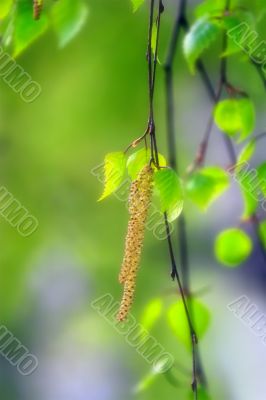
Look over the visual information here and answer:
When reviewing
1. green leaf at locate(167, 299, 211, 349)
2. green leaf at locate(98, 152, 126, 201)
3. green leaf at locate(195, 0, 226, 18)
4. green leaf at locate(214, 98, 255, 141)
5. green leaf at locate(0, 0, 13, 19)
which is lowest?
green leaf at locate(98, 152, 126, 201)

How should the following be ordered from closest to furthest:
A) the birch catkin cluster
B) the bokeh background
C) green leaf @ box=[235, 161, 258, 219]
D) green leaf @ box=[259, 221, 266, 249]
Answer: the birch catkin cluster
green leaf @ box=[235, 161, 258, 219]
green leaf @ box=[259, 221, 266, 249]
the bokeh background

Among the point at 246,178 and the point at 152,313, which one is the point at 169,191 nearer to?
the point at 246,178

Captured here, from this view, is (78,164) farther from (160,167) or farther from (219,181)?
(160,167)

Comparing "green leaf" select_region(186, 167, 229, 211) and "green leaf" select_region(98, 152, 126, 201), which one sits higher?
"green leaf" select_region(186, 167, 229, 211)

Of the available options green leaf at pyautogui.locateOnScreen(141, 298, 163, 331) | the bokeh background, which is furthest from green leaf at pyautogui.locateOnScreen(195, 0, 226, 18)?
the bokeh background

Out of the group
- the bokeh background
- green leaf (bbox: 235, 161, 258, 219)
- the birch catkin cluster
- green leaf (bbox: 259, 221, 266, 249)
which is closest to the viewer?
the birch catkin cluster

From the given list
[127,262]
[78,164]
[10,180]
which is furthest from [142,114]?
[127,262]

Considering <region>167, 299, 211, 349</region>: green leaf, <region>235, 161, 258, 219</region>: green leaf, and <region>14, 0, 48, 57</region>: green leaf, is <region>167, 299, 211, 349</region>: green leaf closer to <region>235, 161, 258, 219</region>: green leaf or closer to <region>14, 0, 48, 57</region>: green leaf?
Result: <region>235, 161, 258, 219</region>: green leaf
